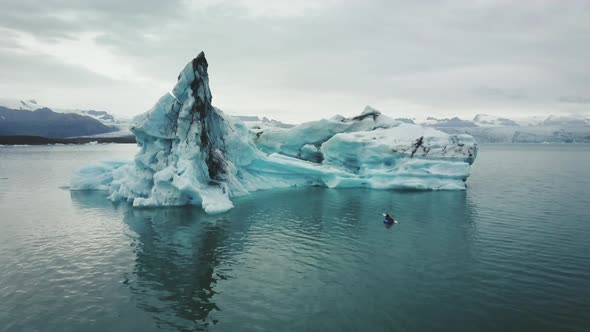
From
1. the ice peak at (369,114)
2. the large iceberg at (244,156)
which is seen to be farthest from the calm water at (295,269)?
the ice peak at (369,114)

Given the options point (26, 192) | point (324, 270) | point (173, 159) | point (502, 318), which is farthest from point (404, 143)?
point (26, 192)

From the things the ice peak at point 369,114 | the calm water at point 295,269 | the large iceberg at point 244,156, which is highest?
the ice peak at point 369,114

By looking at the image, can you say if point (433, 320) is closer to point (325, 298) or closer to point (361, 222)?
point (325, 298)

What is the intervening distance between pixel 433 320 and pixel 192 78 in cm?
2645

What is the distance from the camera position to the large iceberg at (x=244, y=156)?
1148 inches

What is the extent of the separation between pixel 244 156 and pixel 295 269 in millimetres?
22680

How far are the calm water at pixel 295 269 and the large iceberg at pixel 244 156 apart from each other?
133 inches

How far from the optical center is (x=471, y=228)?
70.6 ft

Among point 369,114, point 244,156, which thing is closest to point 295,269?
point 244,156

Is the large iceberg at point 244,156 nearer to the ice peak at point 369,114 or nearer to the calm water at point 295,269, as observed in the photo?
the ice peak at point 369,114

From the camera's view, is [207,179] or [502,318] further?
[207,179]

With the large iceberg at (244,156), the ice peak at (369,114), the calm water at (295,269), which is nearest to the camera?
the calm water at (295,269)

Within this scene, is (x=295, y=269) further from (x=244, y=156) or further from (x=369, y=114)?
(x=369, y=114)

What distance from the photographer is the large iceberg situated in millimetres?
29156
